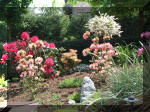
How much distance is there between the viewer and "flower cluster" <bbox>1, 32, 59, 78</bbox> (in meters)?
5.41

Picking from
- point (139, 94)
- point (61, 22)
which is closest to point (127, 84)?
point (139, 94)

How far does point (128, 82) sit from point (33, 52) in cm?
265

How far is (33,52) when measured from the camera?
19.2ft

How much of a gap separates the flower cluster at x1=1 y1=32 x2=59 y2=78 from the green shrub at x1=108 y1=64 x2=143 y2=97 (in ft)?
6.09

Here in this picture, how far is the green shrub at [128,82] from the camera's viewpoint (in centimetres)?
389

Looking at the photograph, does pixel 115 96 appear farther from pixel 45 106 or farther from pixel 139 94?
pixel 45 106

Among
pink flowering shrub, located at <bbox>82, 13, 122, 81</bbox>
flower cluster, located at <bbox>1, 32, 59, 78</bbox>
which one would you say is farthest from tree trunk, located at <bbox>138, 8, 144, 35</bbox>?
flower cluster, located at <bbox>1, 32, 59, 78</bbox>

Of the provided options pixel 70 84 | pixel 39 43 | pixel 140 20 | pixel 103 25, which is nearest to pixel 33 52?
pixel 39 43

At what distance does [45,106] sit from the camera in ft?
14.2

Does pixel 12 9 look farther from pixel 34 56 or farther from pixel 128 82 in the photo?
pixel 128 82

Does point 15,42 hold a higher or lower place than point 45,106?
higher

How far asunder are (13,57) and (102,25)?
95.4 inches

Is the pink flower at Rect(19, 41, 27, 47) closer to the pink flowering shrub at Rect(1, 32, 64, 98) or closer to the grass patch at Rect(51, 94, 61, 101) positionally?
the pink flowering shrub at Rect(1, 32, 64, 98)

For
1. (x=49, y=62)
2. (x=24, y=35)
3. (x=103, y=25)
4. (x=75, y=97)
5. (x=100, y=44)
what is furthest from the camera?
(x=103, y=25)
